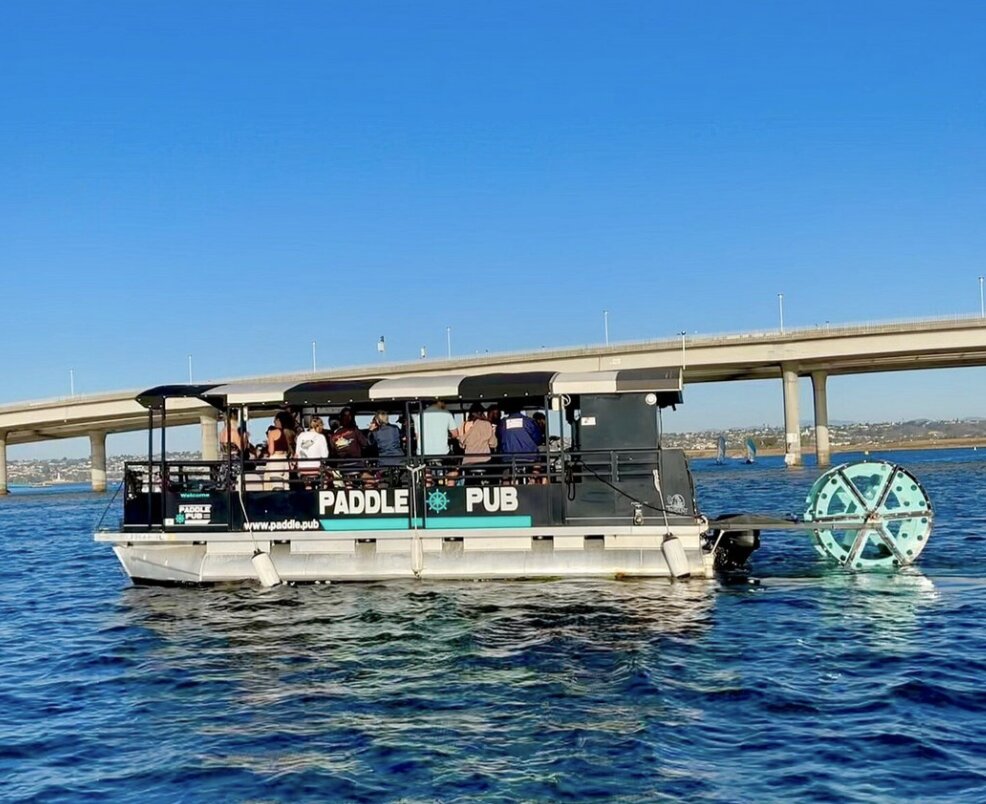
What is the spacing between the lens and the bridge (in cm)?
6725

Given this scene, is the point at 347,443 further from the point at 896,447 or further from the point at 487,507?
the point at 896,447

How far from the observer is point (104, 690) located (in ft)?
38.5

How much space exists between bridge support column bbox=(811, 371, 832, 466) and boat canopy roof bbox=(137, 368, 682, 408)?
2752 inches

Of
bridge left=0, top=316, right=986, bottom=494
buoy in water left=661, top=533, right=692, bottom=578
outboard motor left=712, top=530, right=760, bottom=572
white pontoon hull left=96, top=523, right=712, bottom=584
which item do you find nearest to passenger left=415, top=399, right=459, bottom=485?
white pontoon hull left=96, top=523, right=712, bottom=584

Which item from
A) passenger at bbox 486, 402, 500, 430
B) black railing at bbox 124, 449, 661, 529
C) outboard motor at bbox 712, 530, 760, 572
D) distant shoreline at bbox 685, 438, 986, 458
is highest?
passenger at bbox 486, 402, 500, 430

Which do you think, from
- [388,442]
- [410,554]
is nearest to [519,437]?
[388,442]

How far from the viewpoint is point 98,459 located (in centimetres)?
10231

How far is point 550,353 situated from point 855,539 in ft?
172

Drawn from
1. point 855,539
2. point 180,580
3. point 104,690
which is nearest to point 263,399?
point 180,580

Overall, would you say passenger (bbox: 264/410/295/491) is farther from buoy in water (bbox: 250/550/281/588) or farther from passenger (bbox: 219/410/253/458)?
buoy in water (bbox: 250/550/281/588)

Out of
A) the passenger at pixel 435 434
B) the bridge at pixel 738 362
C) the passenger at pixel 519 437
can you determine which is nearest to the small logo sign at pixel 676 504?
the passenger at pixel 519 437

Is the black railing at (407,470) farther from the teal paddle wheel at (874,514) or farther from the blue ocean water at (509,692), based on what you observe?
the teal paddle wheel at (874,514)

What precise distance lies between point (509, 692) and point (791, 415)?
7371cm

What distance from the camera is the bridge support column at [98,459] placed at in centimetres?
10225
